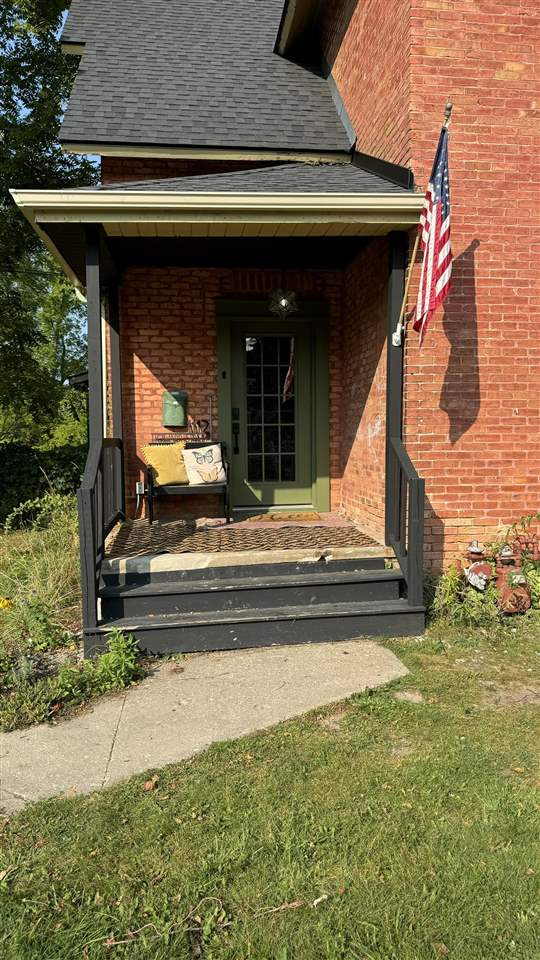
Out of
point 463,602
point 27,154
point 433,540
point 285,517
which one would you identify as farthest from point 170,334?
point 27,154

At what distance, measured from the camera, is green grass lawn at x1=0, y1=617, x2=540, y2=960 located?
1.93 metres

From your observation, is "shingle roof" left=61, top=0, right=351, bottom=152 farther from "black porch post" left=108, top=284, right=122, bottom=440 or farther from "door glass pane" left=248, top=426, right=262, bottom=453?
"door glass pane" left=248, top=426, right=262, bottom=453

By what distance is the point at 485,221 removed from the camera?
522cm

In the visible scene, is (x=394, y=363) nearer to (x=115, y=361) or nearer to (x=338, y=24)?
(x=115, y=361)

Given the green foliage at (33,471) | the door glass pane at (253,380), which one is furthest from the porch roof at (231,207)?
the green foliage at (33,471)

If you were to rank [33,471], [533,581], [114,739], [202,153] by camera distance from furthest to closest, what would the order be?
[33,471], [202,153], [533,581], [114,739]

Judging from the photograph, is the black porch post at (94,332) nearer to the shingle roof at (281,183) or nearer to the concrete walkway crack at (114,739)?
the shingle roof at (281,183)

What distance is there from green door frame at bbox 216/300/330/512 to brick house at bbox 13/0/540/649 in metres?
0.03

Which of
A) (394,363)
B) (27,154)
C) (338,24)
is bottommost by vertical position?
(394,363)

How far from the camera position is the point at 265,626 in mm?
4574

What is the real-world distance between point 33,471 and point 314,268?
6.59m

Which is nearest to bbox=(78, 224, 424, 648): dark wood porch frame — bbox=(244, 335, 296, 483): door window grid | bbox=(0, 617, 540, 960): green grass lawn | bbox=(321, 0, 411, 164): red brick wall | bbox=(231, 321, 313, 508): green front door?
bbox=(321, 0, 411, 164): red brick wall

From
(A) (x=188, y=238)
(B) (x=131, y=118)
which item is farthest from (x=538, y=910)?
(B) (x=131, y=118)

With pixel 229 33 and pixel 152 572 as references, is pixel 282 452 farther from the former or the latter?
pixel 229 33
